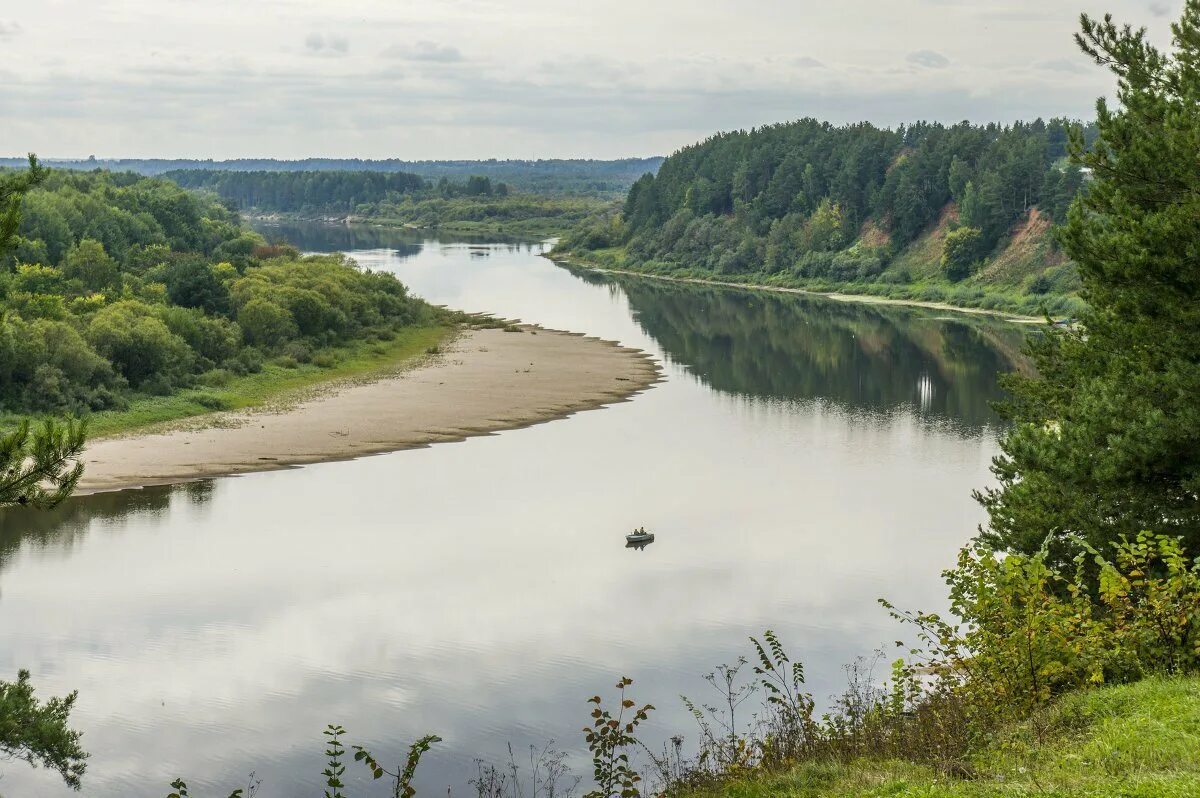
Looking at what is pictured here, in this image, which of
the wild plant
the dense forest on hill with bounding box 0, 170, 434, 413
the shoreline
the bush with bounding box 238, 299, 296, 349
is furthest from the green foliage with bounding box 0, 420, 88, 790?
the shoreline

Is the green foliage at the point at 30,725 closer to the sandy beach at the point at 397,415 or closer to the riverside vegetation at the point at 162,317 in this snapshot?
the riverside vegetation at the point at 162,317

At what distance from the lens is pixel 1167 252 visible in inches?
693

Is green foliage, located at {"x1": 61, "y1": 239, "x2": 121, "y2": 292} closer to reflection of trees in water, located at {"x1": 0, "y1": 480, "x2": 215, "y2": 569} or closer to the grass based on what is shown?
the grass

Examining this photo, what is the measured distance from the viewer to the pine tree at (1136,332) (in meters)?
17.8

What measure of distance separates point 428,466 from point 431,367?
78.1 ft

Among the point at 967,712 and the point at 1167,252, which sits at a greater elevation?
the point at 1167,252

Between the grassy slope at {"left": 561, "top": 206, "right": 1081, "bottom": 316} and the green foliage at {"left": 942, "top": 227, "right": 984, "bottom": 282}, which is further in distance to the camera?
the green foliage at {"left": 942, "top": 227, "right": 984, "bottom": 282}

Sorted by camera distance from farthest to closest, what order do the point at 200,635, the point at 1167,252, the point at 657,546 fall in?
the point at 657,546
the point at 200,635
the point at 1167,252

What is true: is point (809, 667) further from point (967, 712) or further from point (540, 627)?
point (967, 712)

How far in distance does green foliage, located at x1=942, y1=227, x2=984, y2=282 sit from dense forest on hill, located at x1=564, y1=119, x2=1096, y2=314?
98 millimetres

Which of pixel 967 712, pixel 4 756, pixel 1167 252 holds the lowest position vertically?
pixel 4 756

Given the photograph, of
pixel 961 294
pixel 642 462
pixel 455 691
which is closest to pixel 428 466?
pixel 642 462

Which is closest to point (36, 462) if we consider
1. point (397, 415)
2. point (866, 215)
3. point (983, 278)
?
point (397, 415)

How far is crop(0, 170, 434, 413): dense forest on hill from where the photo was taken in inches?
2032
